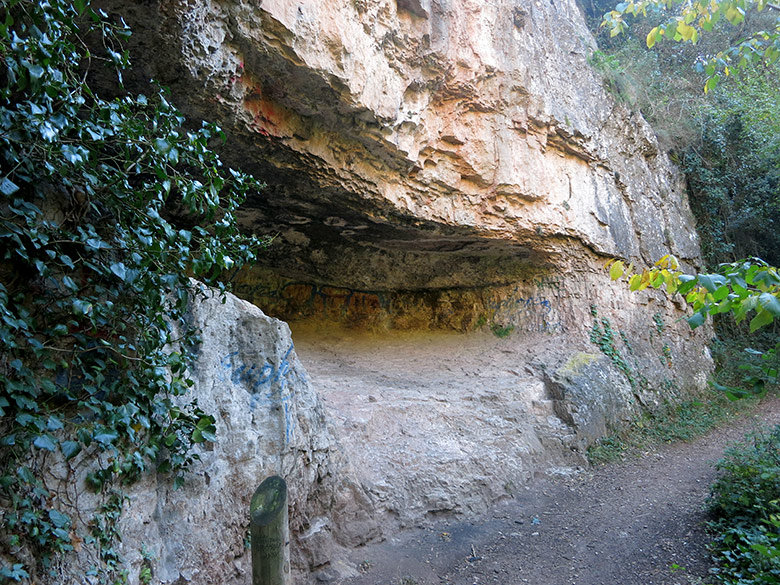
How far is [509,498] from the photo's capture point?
507 centimetres

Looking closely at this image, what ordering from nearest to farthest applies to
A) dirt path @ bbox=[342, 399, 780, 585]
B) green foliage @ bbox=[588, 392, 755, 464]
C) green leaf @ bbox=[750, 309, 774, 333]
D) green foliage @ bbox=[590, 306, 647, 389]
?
1. green leaf @ bbox=[750, 309, 774, 333]
2. dirt path @ bbox=[342, 399, 780, 585]
3. green foliage @ bbox=[588, 392, 755, 464]
4. green foliage @ bbox=[590, 306, 647, 389]

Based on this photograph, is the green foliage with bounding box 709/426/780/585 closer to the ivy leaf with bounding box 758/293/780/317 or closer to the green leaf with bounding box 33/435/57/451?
the ivy leaf with bounding box 758/293/780/317

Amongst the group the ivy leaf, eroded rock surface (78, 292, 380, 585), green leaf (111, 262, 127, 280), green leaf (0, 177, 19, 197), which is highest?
green leaf (0, 177, 19, 197)

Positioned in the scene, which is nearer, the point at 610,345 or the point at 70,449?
the point at 70,449

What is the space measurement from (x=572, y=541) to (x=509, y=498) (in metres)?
0.81

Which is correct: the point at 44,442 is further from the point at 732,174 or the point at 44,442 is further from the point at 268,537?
the point at 732,174

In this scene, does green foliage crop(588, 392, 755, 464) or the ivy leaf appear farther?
green foliage crop(588, 392, 755, 464)

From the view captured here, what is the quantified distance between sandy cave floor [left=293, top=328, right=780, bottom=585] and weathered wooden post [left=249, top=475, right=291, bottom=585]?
1.83 m

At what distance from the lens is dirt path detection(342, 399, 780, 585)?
3799mm

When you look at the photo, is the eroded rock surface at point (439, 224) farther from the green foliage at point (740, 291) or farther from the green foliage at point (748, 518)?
the green foliage at point (740, 291)

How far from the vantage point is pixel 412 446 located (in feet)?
16.4

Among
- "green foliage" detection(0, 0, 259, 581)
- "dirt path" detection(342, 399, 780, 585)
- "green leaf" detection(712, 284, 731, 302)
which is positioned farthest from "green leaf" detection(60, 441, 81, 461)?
"green leaf" detection(712, 284, 731, 302)

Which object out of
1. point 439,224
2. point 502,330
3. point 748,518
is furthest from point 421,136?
point 748,518

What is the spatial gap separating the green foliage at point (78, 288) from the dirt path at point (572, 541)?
208 cm
